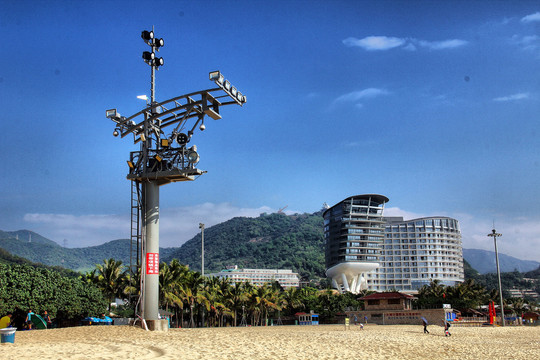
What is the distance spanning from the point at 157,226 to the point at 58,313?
1393 centimetres

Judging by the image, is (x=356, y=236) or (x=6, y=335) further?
(x=356, y=236)

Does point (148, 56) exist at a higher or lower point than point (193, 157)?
higher

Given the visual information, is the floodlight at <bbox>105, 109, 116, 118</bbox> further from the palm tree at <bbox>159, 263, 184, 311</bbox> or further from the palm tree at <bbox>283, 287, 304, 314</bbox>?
the palm tree at <bbox>283, 287, 304, 314</bbox>

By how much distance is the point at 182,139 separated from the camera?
94.3 ft

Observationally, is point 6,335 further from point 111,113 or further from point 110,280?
point 110,280

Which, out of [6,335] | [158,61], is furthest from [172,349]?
[158,61]

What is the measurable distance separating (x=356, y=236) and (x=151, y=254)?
118 m

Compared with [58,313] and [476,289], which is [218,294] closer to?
[58,313]

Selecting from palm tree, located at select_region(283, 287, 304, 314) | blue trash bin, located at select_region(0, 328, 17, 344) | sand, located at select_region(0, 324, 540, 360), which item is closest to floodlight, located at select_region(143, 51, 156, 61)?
sand, located at select_region(0, 324, 540, 360)

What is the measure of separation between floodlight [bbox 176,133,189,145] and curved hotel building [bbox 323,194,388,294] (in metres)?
113

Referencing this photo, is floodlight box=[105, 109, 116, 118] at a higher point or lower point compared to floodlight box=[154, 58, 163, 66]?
lower

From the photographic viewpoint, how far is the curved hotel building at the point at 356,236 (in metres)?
139

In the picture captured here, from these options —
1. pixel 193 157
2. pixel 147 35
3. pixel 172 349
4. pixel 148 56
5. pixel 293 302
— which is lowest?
pixel 293 302

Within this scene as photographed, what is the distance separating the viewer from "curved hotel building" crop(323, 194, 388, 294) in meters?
139
